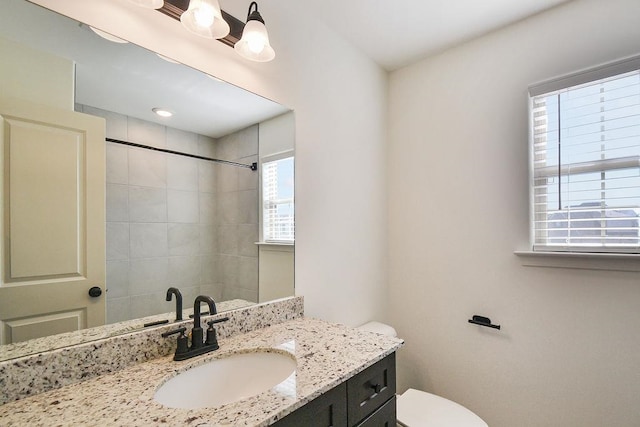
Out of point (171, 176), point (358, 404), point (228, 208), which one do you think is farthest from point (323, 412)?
point (171, 176)

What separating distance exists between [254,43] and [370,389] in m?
1.33

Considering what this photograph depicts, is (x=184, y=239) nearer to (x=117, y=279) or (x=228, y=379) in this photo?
(x=117, y=279)

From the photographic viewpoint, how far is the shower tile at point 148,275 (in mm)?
984

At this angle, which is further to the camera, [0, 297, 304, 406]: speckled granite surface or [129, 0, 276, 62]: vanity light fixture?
[129, 0, 276, 62]: vanity light fixture

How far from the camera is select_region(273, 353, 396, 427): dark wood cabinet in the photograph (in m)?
0.78

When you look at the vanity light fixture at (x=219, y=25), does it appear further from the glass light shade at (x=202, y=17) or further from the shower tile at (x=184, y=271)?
the shower tile at (x=184, y=271)

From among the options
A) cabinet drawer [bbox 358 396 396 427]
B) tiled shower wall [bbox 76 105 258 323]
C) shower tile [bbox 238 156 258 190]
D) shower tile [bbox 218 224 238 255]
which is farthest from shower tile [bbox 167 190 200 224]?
cabinet drawer [bbox 358 396 396 427]

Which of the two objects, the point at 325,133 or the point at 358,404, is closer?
the point at 358,404

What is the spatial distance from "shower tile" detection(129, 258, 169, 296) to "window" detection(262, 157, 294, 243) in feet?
1.52

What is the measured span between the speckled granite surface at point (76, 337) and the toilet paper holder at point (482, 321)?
1.55 m

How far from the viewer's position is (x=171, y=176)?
43.5 inches

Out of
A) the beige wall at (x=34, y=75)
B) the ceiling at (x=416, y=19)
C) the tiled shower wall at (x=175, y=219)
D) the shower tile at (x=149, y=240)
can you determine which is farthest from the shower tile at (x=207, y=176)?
the ceiling at (x=416, y=19)

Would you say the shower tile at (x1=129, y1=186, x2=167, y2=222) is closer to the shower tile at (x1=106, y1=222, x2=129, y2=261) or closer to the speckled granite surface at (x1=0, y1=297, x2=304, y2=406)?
the shower tile at (x1=106, y1=222, x2=129, y2=261)

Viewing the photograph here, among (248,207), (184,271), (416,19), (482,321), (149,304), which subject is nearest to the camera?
(149,304)
